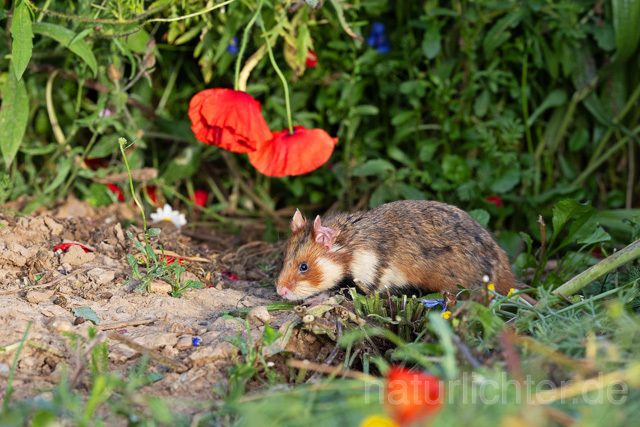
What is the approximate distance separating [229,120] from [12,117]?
1458mm

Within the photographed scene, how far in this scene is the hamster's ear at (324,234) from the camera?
350cm

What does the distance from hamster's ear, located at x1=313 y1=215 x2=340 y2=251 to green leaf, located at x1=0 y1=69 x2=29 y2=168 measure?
1.89m

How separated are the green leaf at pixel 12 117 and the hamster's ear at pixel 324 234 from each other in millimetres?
1887

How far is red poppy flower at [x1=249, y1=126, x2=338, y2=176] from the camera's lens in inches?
143

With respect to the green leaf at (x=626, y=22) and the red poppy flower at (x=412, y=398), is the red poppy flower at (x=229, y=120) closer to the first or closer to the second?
the red poppy flower at (x=412, y=398)

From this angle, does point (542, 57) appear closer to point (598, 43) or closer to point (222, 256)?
point (598, 43)

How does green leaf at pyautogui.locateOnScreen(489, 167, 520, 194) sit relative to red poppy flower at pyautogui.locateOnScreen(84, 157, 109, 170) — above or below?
above

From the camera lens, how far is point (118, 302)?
123 inches

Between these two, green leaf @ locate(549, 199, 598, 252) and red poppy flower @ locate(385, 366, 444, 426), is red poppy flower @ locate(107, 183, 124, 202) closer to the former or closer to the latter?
green leaf @ locate(549, 199, 598, 252)

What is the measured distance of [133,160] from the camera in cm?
474

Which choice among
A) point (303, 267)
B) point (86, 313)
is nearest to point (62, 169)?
point (86, 313)

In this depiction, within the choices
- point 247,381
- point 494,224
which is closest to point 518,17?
point 494,224

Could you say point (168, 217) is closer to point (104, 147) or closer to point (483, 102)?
point (104, 147)

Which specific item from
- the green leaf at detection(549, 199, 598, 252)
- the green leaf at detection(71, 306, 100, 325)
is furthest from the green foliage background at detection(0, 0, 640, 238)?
the green leaf at detection(71, 306, 100, 325)
